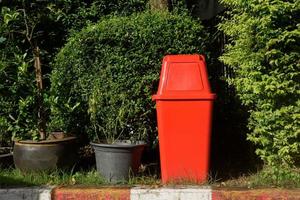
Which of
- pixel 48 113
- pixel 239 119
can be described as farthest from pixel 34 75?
pixel 239 119

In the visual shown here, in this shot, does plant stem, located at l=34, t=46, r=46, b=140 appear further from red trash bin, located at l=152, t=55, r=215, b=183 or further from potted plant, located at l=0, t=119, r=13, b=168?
red trash bin, located at l=152, t=55, r=215, b=183

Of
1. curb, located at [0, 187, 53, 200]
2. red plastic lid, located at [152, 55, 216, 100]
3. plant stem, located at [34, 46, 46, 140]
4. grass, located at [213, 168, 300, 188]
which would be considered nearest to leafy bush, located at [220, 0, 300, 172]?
grass, located at [213, 168, 300, 188]

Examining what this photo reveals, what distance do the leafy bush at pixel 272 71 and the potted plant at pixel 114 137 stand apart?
1.34 m

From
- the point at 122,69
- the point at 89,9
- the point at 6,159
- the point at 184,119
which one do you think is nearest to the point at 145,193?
the point at 184,119

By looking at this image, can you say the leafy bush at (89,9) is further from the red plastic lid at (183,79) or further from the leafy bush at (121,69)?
the red plastic lid at (183,79)

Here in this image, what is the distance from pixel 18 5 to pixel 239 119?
11.4ft

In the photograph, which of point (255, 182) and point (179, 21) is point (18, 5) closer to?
point (179, 21)

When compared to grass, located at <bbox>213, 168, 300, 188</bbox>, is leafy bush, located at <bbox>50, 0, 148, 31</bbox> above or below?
above

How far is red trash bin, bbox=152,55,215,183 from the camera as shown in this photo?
18.9 feet

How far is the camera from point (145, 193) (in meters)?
5.61

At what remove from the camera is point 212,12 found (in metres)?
9.34

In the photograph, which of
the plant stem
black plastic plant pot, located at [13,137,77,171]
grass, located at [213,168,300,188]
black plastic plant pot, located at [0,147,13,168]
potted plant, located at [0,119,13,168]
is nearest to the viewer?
grass, located at [213,168,300,188]

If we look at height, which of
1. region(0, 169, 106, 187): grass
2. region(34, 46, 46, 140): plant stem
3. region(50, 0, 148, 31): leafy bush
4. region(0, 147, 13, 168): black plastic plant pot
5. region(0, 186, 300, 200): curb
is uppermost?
region(50, 0, 148, 31): leafy bush

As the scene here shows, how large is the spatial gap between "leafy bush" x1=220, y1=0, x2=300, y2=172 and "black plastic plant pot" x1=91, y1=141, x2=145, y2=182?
1.36 metres
